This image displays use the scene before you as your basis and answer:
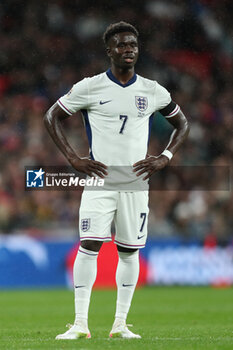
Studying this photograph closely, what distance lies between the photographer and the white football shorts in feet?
19.5

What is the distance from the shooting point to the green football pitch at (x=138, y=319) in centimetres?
565

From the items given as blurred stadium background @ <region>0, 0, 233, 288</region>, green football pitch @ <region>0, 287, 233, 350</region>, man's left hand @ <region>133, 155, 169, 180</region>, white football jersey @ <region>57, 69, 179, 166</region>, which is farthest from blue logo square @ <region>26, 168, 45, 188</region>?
blurred stadium background @ <region>0, 0, 233, 288</region>

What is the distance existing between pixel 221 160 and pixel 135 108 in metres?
10.8

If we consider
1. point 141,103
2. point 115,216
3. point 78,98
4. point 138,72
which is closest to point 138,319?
point 115,216

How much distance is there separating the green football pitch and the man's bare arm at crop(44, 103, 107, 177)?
125 cm

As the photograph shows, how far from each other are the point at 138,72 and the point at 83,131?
1.94 metres

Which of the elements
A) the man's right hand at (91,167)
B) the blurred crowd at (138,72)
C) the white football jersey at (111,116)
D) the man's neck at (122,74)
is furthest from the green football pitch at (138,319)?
the man's neck at (122,74)

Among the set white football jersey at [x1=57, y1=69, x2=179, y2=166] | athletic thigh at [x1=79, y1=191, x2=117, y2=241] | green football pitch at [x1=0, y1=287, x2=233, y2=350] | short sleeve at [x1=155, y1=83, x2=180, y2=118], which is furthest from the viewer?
short sleeve at [x1=155, y1=83, x2=180, y2=118]

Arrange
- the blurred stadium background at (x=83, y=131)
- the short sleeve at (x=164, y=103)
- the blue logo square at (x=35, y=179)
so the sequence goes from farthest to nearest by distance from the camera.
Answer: the blurred stadium background at (x=83, y=131) → the blue logo square at (x=35, y=179) → the short sleeve at (x=164, y=103)

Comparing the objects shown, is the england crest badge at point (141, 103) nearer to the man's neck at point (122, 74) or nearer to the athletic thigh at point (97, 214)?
the man's neck at point (122, 74)

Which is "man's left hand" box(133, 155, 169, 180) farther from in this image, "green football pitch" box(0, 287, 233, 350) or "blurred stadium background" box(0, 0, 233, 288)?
"blurred stadium background" box(0, 0, 233, 288)

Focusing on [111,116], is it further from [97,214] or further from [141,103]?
[97,214]

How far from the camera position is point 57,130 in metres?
6.14

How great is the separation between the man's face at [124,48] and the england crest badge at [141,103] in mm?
281
